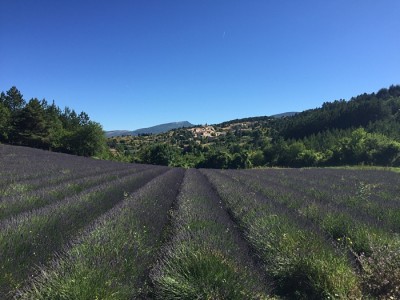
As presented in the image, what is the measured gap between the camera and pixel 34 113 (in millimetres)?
50250

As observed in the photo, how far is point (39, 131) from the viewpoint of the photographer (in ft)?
168

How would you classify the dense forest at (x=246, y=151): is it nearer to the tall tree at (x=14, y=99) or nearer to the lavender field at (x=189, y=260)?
the tall tree at (x=14, y=99)

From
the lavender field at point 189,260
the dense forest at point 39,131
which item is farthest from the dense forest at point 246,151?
the lavender field at point 189,260

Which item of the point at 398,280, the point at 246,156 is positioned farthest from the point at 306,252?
the point at 246,156

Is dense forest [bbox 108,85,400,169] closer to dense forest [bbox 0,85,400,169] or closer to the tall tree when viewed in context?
dense forest [bbox 0,85,400,169]

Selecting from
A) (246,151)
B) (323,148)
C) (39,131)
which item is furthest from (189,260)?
(323,148)

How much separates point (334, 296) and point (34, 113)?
53451mm

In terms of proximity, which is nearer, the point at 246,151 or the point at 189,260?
the point at 189,260

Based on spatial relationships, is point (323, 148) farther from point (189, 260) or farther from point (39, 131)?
point (189, 260)

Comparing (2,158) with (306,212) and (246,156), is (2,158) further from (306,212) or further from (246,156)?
(246,156)

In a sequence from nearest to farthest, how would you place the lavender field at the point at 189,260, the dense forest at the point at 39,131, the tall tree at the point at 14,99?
1. the lavender field at the point at 189,260
2. the dense forest at the point at 39,131
3. the tall tree at the point at 14,99

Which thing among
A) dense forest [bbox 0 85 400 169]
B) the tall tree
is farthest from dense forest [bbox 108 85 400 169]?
the tall tree

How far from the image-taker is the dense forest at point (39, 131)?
4969 centimetres

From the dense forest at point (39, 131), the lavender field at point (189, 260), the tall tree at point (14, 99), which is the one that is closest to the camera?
the lavender field at point (189, 260)
